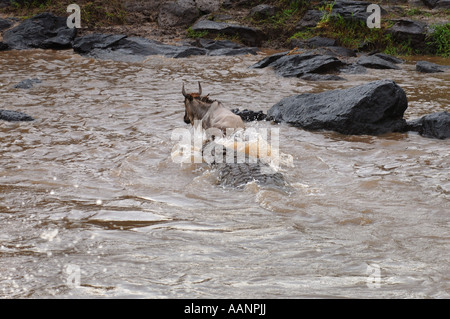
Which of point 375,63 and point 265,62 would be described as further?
point 265,62

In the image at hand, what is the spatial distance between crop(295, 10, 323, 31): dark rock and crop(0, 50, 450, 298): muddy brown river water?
24.4 feet

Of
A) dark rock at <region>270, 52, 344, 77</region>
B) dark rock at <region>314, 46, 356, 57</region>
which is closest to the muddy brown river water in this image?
dark rock at <region>270, 52, 344, 77</region>

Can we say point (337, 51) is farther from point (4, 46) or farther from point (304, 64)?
point (4, 46)

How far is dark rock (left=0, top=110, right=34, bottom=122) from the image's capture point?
9.53m

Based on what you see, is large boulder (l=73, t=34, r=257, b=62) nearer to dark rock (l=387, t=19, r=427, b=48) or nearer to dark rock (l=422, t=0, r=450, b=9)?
dark rock (l=387, t=19, r=427, b=48)

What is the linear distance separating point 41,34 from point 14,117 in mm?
8926

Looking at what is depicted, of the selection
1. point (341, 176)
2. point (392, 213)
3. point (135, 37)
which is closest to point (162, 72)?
point (135, 37)

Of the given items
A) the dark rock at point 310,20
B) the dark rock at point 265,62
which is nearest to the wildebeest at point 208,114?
the dark rock at point 265,62

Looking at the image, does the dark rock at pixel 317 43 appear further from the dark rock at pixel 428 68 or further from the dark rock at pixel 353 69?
the dark rock at pixel 428 68

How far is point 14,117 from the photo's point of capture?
9.54m

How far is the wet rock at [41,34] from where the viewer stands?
56.1 ft

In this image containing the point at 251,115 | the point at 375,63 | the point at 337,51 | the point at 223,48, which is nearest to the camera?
the point at 251,115

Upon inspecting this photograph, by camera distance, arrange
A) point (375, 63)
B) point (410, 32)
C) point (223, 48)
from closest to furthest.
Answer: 1. point (375, 63)
2. point (410, 32)
3. point (223, 48)

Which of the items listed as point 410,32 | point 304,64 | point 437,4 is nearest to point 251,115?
point 304,64
